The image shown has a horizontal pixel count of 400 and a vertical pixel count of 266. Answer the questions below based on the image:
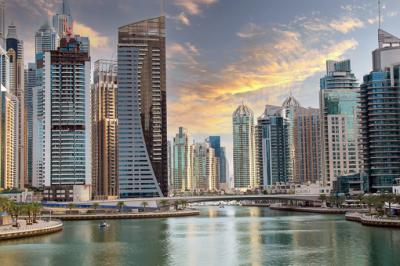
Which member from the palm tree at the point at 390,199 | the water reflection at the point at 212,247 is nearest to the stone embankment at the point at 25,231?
the water reflection at the point at 212,247

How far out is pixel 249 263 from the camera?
3051 inches

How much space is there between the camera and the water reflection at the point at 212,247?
79562 millimetres

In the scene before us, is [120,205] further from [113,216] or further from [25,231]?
[25,231]

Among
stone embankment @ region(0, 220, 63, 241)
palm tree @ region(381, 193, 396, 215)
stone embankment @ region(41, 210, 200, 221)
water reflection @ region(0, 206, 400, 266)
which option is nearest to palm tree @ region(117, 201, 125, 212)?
stone embankment @ region(41, 210, 200, 221)

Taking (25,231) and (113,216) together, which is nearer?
(25,231)

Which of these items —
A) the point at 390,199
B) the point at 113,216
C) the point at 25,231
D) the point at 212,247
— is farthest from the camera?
the point at 113,216

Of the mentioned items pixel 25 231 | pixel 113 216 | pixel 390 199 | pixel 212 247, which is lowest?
pixel 212 247

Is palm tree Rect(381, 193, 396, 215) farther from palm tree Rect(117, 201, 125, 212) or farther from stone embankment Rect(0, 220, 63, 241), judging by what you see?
palm tree Rect(117, 201, 125, 212)

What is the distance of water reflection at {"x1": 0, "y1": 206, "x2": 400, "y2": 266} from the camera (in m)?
79.6

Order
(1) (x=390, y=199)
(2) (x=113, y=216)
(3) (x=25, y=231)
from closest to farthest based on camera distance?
(3) (x=25, y=231) → (1) (x=390, y=199) → (2) (x=113, y=216)

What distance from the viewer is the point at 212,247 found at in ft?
310

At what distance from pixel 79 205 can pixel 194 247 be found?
357 ft

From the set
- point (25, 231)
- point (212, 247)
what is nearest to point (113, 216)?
point (25, 231)

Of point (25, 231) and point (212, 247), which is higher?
point (25, 231)
